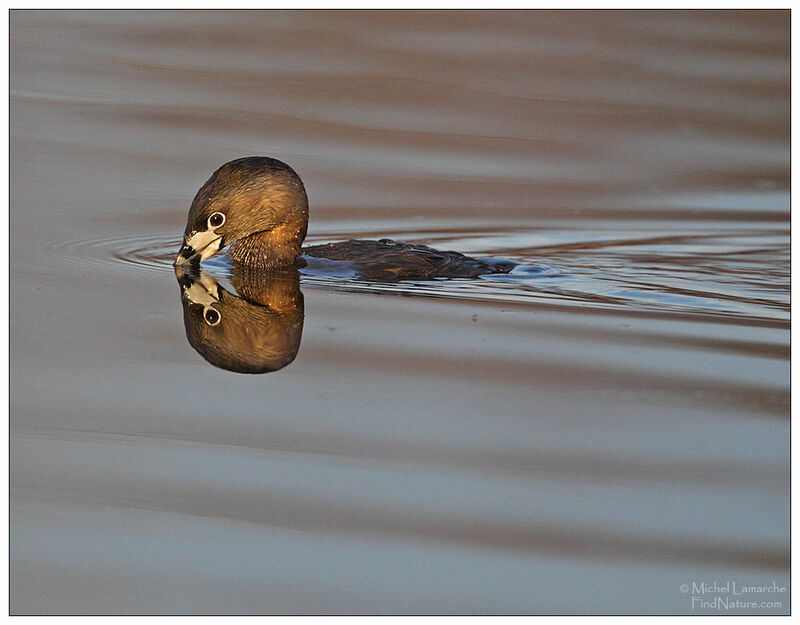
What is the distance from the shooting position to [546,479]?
16.0 feet

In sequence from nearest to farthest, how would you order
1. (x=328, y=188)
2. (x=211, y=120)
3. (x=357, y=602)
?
(x=357, y=602), (x=328, y=188), (x=211, y=120)

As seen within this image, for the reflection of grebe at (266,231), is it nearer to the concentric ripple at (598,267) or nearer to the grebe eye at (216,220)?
the grebe eye at (216,220)

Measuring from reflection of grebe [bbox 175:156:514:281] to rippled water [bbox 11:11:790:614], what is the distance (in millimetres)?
186

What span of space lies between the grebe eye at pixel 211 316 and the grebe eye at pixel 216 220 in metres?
1.10

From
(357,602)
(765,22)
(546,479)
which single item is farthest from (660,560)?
(765,22)

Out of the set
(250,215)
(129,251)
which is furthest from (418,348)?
(129,251)

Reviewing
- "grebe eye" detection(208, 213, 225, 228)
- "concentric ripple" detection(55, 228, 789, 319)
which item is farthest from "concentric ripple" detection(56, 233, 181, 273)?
"grebe eye" detection(208, 213, 225, 228)

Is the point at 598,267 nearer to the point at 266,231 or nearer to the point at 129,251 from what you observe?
the point at 266,231

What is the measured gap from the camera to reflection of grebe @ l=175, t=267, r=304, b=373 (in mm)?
6273

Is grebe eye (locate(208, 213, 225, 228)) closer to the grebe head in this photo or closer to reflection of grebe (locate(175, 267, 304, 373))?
the grebe head

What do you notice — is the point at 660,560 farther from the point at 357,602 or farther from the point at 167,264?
the point at 167,264

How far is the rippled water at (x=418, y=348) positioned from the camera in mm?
4352

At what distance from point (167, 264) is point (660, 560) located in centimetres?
462

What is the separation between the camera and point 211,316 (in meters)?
6.96
